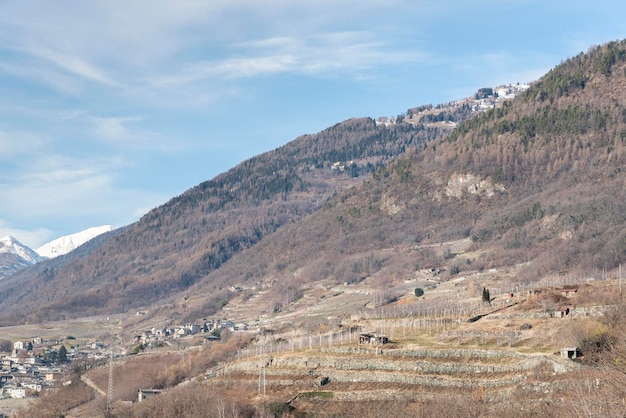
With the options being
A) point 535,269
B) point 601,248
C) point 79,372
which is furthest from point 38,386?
point 601,248

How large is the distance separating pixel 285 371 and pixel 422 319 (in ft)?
74.2

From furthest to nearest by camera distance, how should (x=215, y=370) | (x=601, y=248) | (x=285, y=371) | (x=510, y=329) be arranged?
1. (x=601, y=248)
2. (x=215, y=370)
3. (x=285, y=371)
4. (x=510, y=329)

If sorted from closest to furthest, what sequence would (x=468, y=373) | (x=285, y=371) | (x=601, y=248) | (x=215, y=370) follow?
(x=468, y=373) < (x=285, y=371) < (x=215, y=370) < (x=601, y=248)

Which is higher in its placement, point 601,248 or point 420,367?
point 601,248

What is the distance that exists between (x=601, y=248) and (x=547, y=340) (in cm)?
8284

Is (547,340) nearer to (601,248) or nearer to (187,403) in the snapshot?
(187,403)

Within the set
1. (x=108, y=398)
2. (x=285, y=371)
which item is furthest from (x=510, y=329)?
(x=108, y=398)

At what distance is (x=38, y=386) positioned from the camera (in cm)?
19450

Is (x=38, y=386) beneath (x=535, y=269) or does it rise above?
beneath

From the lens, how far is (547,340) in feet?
359

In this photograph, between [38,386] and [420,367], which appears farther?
[38,386]

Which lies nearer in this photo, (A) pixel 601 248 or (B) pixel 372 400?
(B) pixel 372 400

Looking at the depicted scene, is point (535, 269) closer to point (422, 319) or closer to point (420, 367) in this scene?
point (422, 319)

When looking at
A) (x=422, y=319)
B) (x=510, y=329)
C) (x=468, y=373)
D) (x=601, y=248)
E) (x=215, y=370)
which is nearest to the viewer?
(x=468, y=373)
